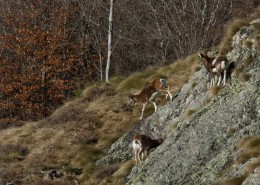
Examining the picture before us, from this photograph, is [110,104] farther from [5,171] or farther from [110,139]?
[5,171]

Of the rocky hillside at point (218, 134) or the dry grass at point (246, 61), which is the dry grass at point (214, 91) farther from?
the dry grass at point (246, 61)

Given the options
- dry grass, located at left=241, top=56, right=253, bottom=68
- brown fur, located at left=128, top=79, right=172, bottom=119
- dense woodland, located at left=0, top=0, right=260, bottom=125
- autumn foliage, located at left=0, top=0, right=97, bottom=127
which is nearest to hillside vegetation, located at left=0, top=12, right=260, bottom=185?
dry grass, located at left=241, top=56, right=253, bottom=68

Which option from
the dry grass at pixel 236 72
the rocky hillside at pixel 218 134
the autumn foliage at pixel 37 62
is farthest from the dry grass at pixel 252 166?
the autumn foliage at pixel 37 62

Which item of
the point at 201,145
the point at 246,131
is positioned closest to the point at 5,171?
the point at 201,145

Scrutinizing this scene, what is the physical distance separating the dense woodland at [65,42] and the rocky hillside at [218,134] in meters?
22.3

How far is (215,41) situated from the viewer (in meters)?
37.2

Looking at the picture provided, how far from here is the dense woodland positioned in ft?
139

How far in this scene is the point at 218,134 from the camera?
13.6m

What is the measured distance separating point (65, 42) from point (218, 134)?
109 ft

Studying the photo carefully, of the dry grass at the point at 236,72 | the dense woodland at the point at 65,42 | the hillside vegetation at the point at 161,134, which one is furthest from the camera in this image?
the dense woodland at the point at 65,42

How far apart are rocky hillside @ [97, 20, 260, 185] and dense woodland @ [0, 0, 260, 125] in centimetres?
2226

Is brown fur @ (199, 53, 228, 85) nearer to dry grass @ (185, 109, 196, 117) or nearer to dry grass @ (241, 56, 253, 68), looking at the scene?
dry grass @ (241, 56, 253, 68)

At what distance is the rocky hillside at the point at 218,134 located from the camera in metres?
11.7

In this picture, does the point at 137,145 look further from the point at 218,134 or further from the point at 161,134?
the point at 218,134
